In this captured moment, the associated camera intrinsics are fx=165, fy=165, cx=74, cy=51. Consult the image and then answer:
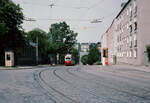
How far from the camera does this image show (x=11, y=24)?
32.4 meters

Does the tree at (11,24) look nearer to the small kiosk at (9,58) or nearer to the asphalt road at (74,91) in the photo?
the small kiosk at (9,58)

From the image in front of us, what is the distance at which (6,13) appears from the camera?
3152 cm

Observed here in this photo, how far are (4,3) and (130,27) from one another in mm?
25222


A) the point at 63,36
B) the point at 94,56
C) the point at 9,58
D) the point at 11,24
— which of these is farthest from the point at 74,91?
the point at 94,56

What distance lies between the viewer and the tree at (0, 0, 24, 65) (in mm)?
31156

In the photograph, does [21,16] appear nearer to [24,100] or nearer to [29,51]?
[29,51]

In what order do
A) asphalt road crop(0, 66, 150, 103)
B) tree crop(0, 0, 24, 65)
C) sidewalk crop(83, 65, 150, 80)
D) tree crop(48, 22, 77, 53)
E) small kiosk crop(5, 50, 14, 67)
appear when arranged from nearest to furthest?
asphalt road crop(0, 66, 150, 103)
sidewalk crop(83, 65, 150, 80)
small kiosk crop(5, 50, 14, 67)
tree crop(0, 0, 24, 65)
tree crop(48, 22, 77, 53)

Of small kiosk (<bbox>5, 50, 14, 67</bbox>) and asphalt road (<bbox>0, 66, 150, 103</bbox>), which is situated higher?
small kiosk (<bbox>5, 50, 14, 67</bbox>)

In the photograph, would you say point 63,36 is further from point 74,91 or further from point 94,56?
point 74,91

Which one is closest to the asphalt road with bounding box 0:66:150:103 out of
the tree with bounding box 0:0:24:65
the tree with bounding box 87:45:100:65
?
the tree with bounding box 0:0:24:65

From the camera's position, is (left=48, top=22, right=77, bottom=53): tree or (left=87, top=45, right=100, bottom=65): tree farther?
(left=87, top=45, right=100, bottom=65): tree

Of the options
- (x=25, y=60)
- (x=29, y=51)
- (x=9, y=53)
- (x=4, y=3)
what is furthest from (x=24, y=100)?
(x=29, y=51)

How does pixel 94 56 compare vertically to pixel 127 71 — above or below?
above

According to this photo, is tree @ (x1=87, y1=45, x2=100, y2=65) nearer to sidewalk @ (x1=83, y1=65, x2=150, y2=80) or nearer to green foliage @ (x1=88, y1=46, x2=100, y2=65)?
green foliage @ (x1=88, y1=46, x2=100, y2=65)
